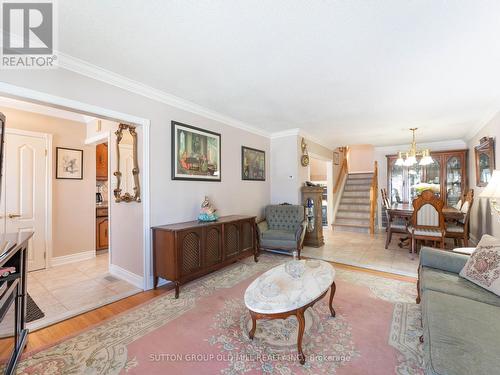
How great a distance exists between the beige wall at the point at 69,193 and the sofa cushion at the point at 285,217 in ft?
10.6

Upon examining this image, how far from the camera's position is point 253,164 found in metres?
4.71

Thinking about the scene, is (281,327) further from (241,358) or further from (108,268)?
(108,268)

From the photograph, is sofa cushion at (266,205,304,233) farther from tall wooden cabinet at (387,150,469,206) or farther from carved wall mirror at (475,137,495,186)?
tall wooden cabinet at (387,150,469,206)

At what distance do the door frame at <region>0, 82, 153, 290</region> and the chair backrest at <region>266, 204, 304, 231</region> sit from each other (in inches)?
93.6

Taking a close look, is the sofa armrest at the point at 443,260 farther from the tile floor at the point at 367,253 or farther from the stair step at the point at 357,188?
the stair step at the point at 357,188

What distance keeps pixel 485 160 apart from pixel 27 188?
24.5 feet

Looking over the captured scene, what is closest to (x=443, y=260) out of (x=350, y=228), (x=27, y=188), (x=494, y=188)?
(x=494, y=188)

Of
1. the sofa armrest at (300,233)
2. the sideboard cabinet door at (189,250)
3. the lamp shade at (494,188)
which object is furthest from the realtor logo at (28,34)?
the lamp shade at (494,188)

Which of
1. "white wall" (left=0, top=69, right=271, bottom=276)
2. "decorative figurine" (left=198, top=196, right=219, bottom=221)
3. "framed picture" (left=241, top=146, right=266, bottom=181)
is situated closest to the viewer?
"white wall" (left=0, top=69, right=271, bottom=276)

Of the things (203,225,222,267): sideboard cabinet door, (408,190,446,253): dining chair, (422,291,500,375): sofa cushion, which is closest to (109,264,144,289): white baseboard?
(203,225,222,267): sideboard cabinet door

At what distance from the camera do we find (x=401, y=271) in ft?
11.0

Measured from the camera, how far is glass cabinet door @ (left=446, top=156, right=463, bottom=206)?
572cm

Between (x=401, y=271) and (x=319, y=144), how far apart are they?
3.52m

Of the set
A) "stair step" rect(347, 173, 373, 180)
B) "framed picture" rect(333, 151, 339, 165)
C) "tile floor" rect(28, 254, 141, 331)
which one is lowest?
"tile floor" rect(28, 254, 141, 331)
